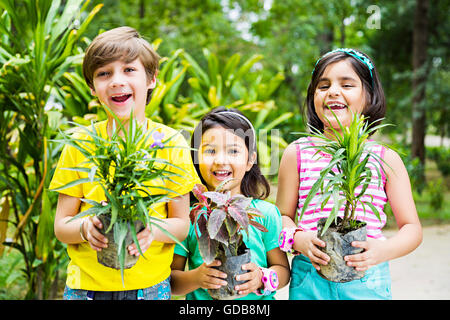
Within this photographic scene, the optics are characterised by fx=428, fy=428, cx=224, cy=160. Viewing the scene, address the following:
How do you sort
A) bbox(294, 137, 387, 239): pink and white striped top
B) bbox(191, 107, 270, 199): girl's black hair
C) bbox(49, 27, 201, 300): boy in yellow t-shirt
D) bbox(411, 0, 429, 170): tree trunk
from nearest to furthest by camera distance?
bbox(49, 27, 201, 300): boy in yellow t-shirt, bbox(294, 137, 387, 239): pink and white striped top, bbox(191, 107, 270, 199): girl's black hair, bbox(411, 0, 429, 170): tree trunk

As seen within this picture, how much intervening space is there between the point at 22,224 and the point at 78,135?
1.81 metres

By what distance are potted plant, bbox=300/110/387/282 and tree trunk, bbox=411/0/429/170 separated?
10.2m

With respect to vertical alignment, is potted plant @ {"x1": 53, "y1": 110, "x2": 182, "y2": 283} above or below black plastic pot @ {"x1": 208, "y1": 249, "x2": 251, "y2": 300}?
above

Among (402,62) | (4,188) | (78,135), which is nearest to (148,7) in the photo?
(402,62)

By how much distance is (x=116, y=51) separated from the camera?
1.64 metres

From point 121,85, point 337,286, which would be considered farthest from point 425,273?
point 121,85

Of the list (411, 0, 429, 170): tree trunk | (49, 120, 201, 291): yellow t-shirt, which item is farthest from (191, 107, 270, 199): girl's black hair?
(411, 0, 429, 170): tree trunk

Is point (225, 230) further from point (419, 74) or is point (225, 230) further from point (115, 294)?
point (419, 74)

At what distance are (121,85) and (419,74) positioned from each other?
10.5 meters

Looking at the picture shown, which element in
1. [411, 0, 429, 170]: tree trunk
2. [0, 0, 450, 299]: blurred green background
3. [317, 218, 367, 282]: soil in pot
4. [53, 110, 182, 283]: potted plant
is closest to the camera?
[53, 110, 182, 283]: potted plant

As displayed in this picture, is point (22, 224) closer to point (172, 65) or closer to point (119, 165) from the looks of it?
point (172, 65)

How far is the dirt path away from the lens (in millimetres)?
4969

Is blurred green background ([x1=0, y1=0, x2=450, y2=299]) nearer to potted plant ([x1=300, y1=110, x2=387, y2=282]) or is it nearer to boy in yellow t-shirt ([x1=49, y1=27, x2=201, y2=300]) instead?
potted plant ([x1=300, y1=110, x2=387, y2=282])
